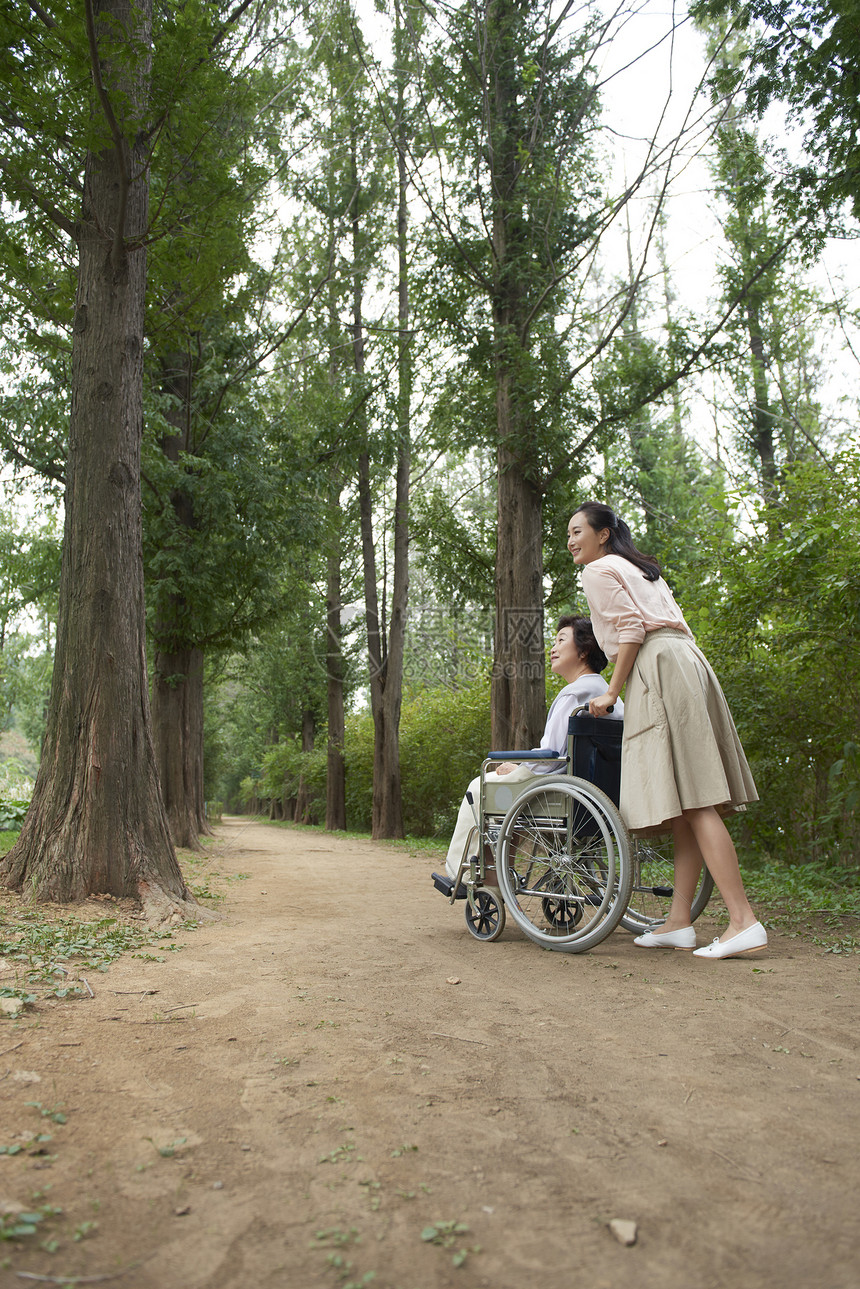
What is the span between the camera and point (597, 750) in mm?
4051

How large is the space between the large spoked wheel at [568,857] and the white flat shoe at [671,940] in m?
0.32

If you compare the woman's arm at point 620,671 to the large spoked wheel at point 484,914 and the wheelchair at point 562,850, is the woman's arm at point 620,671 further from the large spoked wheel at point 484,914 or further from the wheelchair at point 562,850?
the large spoked wheel at point 484,914

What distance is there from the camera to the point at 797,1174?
1.68m

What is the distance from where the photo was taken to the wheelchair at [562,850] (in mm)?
3629

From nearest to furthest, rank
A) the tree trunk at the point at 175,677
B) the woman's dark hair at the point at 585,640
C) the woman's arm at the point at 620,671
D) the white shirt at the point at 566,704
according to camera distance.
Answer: the woman's arm at the point at 620,671, the white shirt at the point at 566,704, the woman's dark hair at the point at 585,640, the tree trunk at the point at 175,677

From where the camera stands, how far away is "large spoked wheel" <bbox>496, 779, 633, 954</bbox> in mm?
→ 3564

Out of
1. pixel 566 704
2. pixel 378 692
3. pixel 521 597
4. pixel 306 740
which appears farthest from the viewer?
pixel 306 740

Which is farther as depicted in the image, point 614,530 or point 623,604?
point 614,530

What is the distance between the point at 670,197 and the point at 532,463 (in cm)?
284

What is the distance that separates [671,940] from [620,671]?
4.12ft

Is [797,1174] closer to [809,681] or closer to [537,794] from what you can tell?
[537,794]

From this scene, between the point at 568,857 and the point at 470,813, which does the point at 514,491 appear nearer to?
the point at 470,813

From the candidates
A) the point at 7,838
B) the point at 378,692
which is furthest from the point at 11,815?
the point at 378,692

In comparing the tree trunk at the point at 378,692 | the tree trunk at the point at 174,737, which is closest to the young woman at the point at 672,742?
the tree trunk at the point at 174,737
